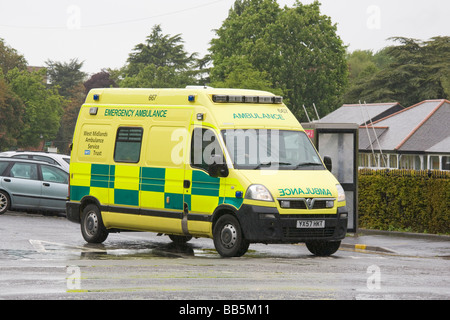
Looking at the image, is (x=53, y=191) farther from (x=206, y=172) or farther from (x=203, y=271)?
(x=203, y=271)

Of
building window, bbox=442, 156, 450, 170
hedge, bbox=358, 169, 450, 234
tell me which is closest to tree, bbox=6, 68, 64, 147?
building window, bbox=442, 156, 450, 170

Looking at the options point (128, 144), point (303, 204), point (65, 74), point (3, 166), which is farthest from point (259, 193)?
point (65, 74)

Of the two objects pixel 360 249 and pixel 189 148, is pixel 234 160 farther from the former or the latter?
pixel 360 249

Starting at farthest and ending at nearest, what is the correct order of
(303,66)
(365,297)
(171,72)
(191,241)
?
1. (171,72)
2. (303,66)
3. (191,241)
4. (365,297)

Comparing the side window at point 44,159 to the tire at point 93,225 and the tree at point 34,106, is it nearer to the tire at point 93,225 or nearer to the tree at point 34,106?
the tire at point 93,225

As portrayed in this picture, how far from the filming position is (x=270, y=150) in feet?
47.4

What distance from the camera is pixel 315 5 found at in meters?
81.6

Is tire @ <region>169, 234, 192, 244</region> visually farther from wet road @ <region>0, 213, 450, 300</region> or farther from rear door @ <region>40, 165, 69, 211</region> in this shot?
rear door @ <region>40, 165, 69, 211</region>

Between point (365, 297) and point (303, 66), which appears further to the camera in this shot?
point (303, 66)

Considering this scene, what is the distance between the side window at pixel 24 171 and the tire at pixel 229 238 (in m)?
10.9

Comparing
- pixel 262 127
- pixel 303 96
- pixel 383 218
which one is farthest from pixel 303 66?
pixel 262 127

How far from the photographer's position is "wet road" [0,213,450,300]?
9.66m

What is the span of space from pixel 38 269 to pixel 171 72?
86.4m

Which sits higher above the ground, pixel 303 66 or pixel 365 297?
pixel 303 66
